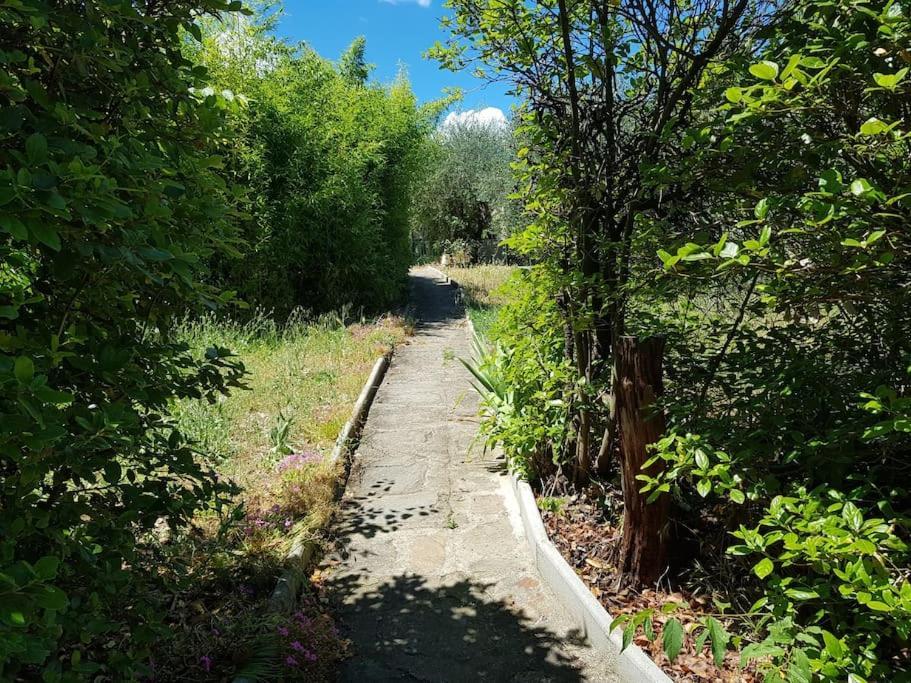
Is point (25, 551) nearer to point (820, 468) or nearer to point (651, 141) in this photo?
point (820, 468)

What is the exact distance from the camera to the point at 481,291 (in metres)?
17.4

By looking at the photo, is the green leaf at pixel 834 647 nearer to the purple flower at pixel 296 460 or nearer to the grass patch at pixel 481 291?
the purple flower at pixel 296 460

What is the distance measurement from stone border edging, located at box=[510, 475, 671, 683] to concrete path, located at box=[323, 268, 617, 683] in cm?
8

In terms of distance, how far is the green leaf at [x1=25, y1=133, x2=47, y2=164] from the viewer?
1.28m

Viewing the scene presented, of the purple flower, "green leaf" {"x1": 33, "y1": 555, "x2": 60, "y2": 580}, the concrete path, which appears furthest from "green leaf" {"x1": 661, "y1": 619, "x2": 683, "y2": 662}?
the purple flower

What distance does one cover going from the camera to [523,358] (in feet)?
15.2

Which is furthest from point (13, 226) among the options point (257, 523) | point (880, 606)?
point (257, 523)

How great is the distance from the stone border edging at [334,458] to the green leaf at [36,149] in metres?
2.62

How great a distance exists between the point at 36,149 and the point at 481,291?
1627 centimetres

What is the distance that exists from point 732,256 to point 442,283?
2107cm

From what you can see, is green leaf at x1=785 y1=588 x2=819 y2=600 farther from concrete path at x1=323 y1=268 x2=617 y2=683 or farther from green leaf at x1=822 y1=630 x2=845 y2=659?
concrete path at x1=323 y1=268 x2=617 y2=683

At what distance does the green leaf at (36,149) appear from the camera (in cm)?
128

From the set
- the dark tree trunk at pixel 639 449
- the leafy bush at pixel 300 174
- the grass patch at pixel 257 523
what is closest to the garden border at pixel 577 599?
the dark tree trunk at pixel 639 449

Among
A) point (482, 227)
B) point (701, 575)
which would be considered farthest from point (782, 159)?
point (482, 227)
